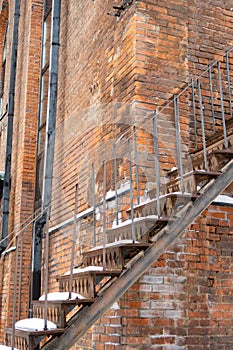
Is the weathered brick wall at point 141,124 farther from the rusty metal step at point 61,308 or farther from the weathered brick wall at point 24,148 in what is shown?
the weathered brick wall at point 24,148

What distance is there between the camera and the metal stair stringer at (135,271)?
3299mm

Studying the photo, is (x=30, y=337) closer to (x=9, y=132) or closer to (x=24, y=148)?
(x=24, y=148)

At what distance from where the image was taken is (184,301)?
455 cm

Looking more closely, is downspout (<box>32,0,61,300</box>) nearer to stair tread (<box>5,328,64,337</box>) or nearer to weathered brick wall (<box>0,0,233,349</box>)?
weathered brick wall (<box>0,0,233,349</box>)

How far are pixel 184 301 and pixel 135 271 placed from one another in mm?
1297

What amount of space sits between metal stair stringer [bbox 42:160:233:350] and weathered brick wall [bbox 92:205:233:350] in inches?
37.0

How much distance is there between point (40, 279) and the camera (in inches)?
273

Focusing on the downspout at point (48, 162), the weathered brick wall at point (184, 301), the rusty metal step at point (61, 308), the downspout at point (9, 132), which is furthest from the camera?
the downspout at point (9, 132)

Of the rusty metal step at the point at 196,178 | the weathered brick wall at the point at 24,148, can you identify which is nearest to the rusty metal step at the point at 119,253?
the rusty metal step at the point at 196,178

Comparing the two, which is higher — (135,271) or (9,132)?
(9,132)

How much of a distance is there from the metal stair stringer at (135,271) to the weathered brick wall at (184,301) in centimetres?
94

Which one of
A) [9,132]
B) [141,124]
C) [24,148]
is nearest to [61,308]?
[141,124]

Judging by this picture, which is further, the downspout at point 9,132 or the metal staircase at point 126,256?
the downspout at point 9,132

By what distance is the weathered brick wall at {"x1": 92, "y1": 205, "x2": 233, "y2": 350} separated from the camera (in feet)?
14.3
